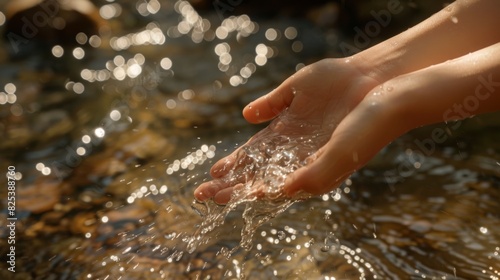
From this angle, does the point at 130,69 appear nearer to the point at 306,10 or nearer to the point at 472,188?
the point at 306,10

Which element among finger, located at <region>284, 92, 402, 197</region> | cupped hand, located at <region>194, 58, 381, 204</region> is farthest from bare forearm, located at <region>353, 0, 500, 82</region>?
finger, located at <region>284, 92, 402, 197</region>

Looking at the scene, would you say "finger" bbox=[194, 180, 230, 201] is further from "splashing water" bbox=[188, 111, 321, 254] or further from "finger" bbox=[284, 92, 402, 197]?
"finger" bbox=[284, 92, 402, 197]

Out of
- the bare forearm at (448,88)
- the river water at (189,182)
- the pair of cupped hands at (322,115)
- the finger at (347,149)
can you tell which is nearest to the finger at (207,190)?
the pair of cupped hands at (322,115)

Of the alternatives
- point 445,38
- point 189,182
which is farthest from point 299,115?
point 189,182

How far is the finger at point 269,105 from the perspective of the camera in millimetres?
2859

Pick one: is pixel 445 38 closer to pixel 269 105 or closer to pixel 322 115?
pixel 322 115

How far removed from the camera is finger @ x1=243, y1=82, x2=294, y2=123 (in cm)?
286

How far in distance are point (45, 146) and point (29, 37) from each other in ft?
5.61

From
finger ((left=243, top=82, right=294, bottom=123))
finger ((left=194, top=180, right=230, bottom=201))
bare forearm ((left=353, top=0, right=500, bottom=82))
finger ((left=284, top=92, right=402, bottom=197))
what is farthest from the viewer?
bare forearm ((left=353, top=0, right=500, bottom=82))

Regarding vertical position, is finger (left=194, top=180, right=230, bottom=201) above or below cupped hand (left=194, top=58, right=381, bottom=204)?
below

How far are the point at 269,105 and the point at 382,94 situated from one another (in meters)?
0.59

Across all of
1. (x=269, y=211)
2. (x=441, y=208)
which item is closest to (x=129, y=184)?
(x=269, y=211)

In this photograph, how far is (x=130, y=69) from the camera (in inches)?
197

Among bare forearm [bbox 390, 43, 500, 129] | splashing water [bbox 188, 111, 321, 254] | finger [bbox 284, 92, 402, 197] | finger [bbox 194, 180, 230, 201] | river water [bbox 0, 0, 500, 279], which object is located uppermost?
bare forearm [bbox 390, 43, 500, 129]
